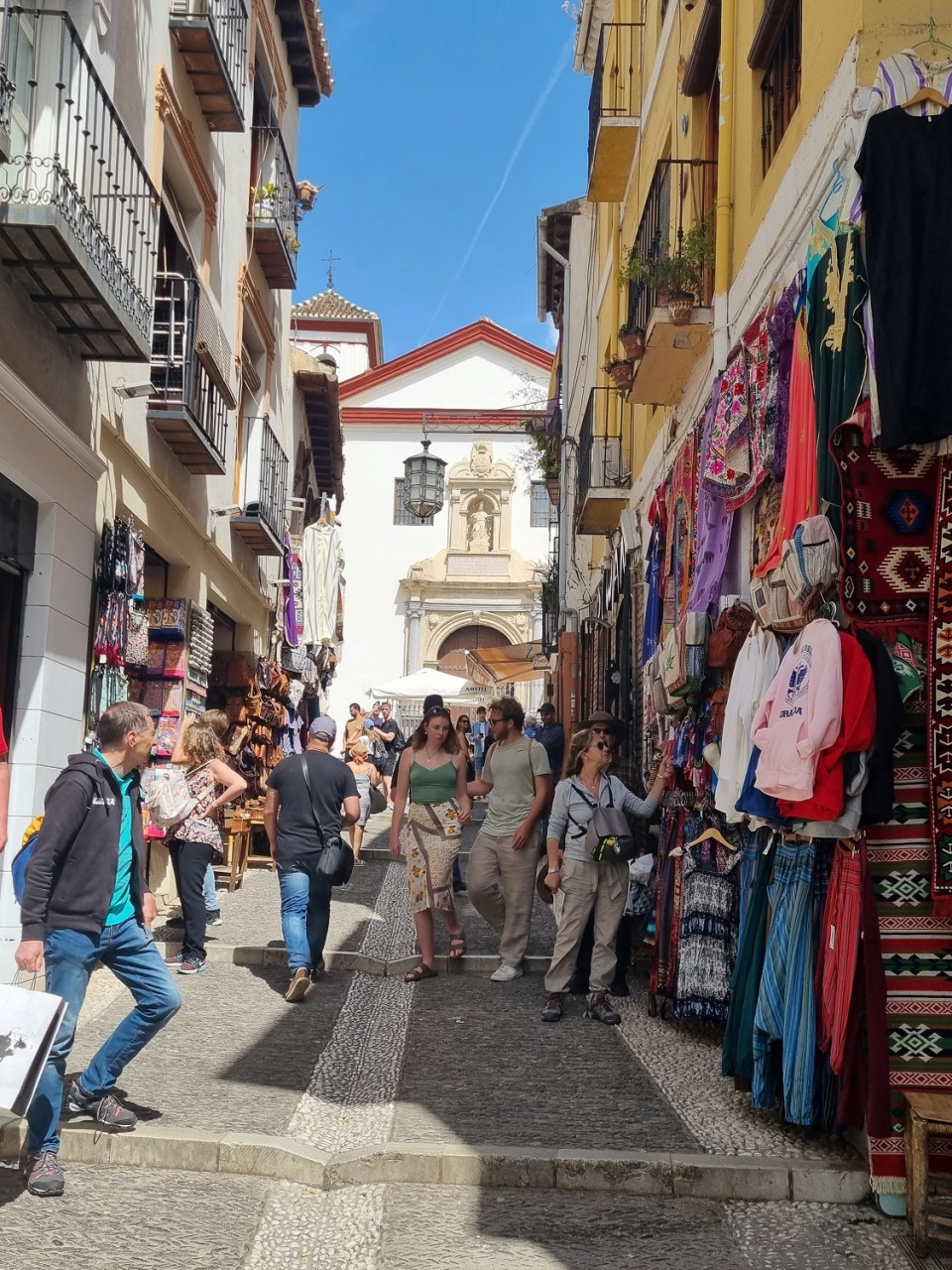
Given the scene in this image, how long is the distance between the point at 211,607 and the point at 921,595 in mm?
10353

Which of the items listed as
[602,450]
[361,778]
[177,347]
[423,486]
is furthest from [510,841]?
[423,486]

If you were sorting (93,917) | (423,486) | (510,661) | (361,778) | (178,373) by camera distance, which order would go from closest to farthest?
1. (93,917)
2. (178,373)
3. (361,778)
4. (423,486)
5. (510,661)

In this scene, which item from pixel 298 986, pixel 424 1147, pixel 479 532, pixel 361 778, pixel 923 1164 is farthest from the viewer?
pixel 479 532

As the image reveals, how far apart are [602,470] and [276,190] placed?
17.4 ft

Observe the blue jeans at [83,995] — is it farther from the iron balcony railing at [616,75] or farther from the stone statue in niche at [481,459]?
the stone statue in niche at [481,459]

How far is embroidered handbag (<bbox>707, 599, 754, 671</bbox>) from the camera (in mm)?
6246

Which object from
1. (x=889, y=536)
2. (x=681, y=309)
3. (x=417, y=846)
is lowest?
(x=417, y=846)

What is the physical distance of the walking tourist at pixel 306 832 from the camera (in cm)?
782

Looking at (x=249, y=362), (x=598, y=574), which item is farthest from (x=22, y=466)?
(x=598, y=574)

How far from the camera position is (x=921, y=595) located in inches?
178

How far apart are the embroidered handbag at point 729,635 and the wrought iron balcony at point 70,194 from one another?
152 inches

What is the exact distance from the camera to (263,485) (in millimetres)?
15258

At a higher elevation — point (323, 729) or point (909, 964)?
point (323, 729)

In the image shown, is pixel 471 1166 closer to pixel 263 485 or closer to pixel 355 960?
pixel 355 960
